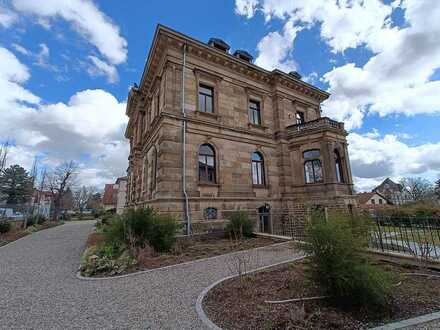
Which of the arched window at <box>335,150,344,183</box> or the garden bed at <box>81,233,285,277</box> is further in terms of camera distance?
the arched window at <box>335,150,344,183</box>

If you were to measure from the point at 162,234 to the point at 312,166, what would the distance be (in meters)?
11.8

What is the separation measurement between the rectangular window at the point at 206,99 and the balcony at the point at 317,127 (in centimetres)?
638

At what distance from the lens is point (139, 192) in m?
19.5

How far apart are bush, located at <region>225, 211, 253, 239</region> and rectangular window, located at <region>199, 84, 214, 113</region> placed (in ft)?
23.5

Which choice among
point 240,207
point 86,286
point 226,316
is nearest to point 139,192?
point 240,207

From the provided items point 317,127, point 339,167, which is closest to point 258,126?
point 317,127

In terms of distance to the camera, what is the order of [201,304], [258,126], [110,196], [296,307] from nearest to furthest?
[296,307]
[201,304]
[258,126]
[110,196]

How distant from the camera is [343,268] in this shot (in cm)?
342

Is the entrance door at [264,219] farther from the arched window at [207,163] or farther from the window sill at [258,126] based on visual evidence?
the window sill at [258,126]

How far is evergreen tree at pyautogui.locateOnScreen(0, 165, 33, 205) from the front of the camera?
4156 centimetres

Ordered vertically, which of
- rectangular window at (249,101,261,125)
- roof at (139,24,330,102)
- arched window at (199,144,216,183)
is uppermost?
roof at (139,24,330,102)

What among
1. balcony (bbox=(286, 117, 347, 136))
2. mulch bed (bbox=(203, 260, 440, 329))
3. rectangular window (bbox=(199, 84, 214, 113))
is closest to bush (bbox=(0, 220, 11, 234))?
rectangular window (bbox=(199, 84, 214, 113))

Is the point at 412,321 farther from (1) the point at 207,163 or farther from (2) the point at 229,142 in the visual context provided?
(2) the point at 229,142

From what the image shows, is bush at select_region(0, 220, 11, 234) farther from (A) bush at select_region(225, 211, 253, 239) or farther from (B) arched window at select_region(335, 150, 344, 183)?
(B) arched window at select_region(335, 150, 344, 183)
